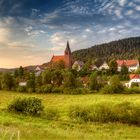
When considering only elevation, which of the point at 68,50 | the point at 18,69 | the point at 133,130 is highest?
the point at 68,50

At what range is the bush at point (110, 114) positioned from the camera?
103 ft

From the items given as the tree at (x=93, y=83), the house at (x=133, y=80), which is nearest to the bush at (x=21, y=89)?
the tree at (x=93, y=83)

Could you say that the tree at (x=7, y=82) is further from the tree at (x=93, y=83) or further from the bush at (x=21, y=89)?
the tree at (x=93, y=83)

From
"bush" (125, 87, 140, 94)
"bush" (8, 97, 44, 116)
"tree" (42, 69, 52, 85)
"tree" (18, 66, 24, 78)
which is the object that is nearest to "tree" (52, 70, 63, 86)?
"tree" (42, 69, 52, 85)

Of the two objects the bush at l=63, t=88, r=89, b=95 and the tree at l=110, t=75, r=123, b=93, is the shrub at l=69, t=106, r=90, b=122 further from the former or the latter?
the tree at l=110, t=75, r=123, b=93

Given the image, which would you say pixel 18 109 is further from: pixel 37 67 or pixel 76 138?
pixel 37 67

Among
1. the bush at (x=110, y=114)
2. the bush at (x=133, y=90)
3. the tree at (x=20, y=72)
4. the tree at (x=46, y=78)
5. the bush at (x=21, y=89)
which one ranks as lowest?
the bush at (x=110, y=114)

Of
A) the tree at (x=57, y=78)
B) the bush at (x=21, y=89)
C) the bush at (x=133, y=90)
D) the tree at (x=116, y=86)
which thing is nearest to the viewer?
the bush at (x=133, y=90)

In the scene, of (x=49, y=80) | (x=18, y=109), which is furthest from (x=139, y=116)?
(x=49, y=80)

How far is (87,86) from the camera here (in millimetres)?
85375

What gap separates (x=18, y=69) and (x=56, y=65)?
46.9 feet

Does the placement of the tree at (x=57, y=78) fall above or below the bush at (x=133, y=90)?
above

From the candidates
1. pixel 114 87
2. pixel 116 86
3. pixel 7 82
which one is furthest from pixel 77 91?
pixel 7 82

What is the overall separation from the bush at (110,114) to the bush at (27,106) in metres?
4.26
